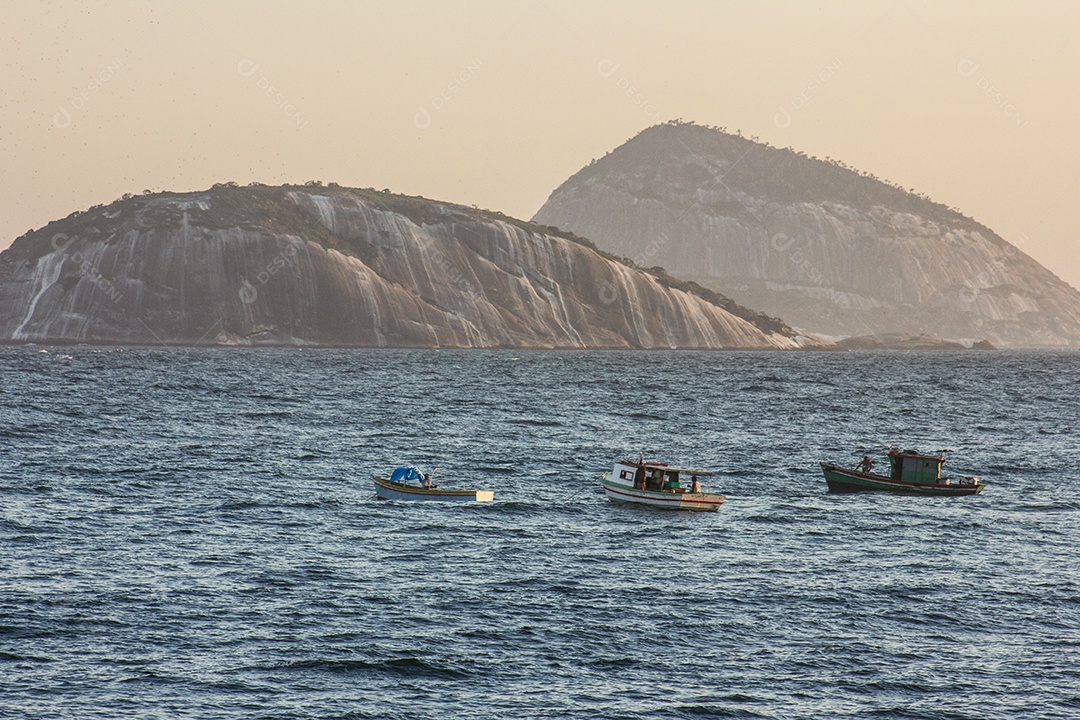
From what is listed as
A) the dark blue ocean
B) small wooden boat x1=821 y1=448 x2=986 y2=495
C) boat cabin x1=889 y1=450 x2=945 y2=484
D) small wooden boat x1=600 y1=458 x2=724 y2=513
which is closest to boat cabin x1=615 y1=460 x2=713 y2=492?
small wooden boat x1=600 y1=458 x2=724 y2=513

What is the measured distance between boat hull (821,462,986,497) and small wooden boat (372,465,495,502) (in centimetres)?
1811

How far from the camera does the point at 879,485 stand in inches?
2404

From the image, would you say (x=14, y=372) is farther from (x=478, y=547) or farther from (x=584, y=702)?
(x=584, y=702)

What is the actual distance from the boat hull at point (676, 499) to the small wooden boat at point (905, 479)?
31.5ft

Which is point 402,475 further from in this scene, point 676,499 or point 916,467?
point 916,467

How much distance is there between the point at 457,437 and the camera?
82062 mm

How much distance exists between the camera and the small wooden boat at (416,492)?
54.2m

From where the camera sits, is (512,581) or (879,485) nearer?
(512,581)

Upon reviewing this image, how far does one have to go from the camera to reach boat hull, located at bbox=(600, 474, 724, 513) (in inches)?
2098

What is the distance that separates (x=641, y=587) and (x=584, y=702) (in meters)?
10.8

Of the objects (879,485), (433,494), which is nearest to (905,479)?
(879,485)

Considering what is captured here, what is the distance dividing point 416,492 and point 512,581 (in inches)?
640

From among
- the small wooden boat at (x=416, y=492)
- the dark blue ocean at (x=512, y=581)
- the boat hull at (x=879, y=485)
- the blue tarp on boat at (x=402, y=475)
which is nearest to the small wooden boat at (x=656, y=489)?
the dark blue ocean at (x=512, y=581)

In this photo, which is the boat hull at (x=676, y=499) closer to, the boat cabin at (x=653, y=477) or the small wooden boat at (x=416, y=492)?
the boat cabin at (x=653, y=477)
